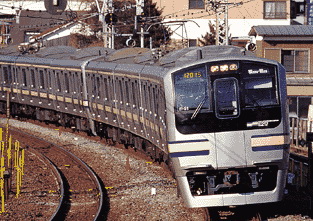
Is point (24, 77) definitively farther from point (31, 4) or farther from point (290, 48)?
point (31, 4)

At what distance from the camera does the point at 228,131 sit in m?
12.4

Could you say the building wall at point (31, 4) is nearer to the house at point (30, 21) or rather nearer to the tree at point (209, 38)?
the house at point (30, 21)

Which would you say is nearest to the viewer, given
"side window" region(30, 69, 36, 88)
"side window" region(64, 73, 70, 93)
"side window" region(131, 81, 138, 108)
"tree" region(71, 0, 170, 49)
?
"side window" region(131, 81, 138, 108)

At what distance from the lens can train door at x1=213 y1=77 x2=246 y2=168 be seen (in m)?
12.3

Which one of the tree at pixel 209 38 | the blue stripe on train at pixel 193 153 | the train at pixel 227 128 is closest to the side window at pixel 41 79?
the train at pixel 227 128

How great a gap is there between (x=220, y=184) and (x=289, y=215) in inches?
53.4

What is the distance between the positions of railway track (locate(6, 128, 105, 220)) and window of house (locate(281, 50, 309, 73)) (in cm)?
1565

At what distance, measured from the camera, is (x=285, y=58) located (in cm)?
3653

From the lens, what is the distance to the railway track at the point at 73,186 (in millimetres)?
13836

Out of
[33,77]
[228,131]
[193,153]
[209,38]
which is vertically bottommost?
[209,38]

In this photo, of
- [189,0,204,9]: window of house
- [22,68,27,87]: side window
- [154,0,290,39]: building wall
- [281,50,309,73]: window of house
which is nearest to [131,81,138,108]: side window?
[22,68,27,87]: side window

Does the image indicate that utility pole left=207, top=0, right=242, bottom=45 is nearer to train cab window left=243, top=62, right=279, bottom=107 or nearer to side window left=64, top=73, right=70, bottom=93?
side window left=64, top=73, right=70, bottom=93

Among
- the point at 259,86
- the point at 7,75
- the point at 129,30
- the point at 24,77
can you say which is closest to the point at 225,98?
the point at 259,86

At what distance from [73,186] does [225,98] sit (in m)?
5.43
